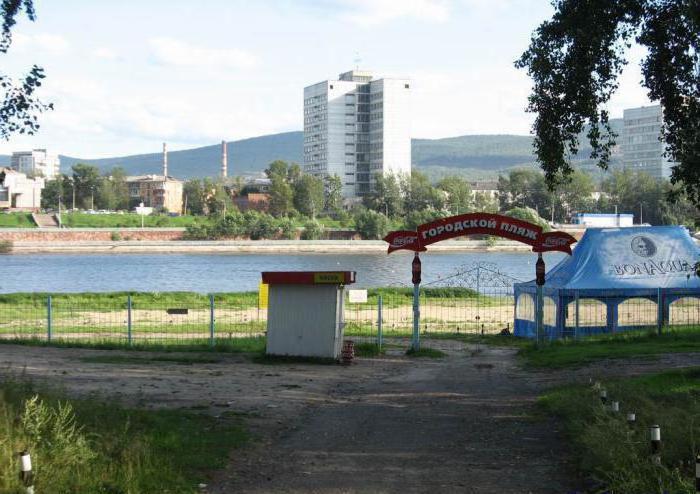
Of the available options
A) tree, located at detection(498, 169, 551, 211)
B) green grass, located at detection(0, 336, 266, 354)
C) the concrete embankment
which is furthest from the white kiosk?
tree, located at detection(498, 169, 551, 211)

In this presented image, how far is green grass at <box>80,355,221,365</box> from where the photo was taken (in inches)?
904

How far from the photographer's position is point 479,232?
29.7 meters

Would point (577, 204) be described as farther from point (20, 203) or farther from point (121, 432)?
point (121, 432)

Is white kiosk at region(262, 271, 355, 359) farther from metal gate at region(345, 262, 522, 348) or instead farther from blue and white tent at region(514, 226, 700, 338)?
blue and white tent at region(514, 226, 700, 338)

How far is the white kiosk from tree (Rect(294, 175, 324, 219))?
154572mm

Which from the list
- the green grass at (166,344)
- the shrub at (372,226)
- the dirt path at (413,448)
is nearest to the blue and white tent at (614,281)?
the green grass at (166,344)

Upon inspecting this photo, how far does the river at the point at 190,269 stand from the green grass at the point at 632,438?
42.4 meters

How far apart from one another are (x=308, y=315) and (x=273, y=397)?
7.15m

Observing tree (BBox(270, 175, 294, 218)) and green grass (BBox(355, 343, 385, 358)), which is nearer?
green grass (BBox(355, 343, 385, 358))

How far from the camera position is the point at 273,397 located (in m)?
16.9

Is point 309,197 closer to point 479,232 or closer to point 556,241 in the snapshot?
point 479,232

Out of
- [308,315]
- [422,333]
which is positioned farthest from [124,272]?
[308,315]

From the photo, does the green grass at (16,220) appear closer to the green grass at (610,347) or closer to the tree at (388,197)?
the tree at (388,197)

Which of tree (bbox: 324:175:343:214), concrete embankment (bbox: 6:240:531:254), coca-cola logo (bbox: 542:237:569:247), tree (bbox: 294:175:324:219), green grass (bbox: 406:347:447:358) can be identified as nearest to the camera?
green grass (bbox: 406:347:447:358)
